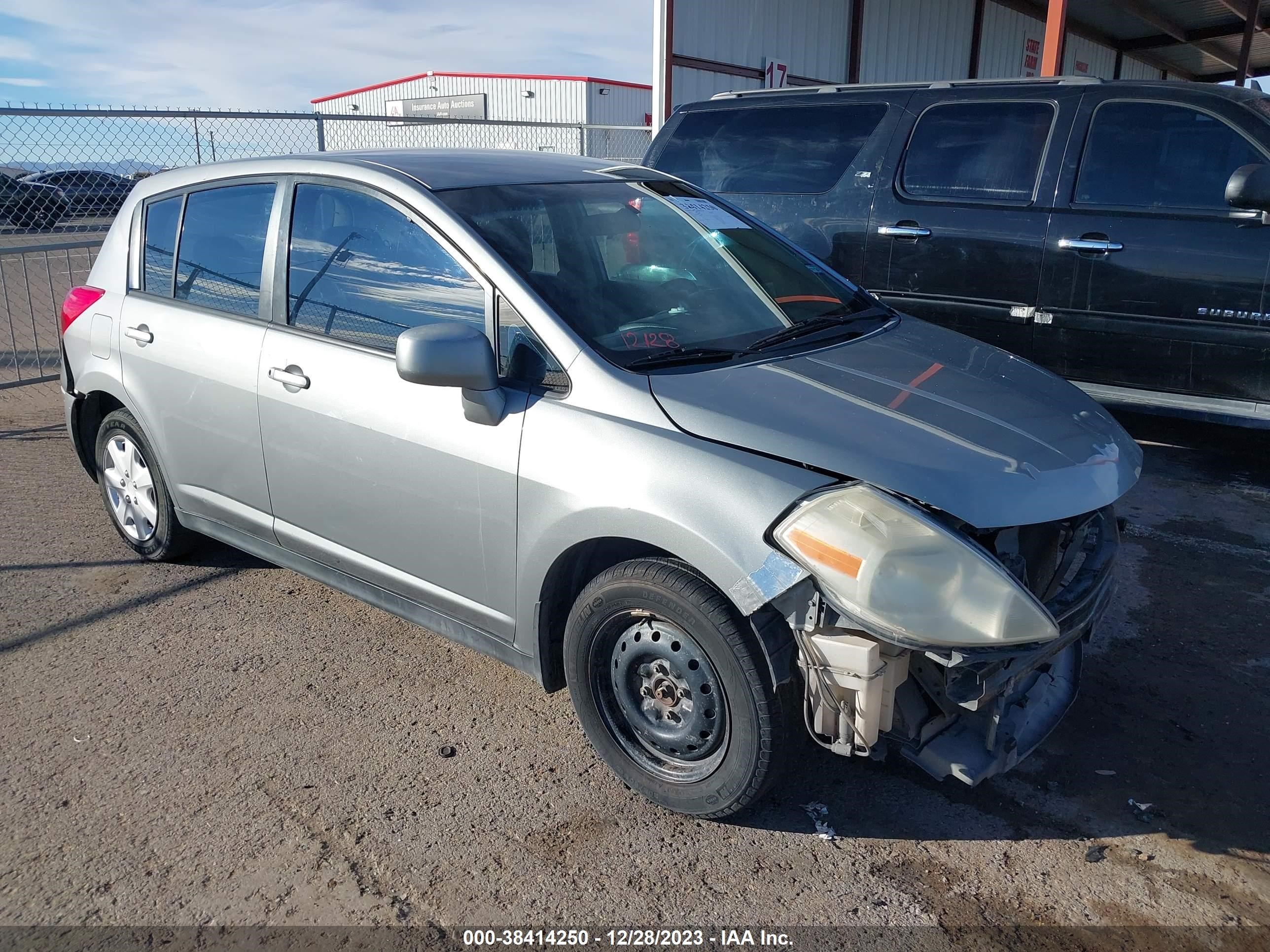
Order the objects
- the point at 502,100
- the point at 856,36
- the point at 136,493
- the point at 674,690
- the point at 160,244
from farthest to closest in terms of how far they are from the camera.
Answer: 1. the point at 502,100
2. the point at 856,36
3. the point at 136,493
4. the point at 160,244
5. the point at 674,690

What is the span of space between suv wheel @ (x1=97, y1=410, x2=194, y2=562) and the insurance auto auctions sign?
27029mm

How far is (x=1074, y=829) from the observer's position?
2879 millimetres

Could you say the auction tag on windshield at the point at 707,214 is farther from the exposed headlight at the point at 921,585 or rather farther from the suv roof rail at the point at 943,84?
the suv roof rail at the point at 943,84

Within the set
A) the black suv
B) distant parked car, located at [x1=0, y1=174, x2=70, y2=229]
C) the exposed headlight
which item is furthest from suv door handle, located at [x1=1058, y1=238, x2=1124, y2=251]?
distant parked car, located at [x1=0, y1=174, x2=70, y2=229]

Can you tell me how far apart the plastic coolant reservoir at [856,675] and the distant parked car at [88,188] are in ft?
29.9

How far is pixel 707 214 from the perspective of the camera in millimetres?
3916

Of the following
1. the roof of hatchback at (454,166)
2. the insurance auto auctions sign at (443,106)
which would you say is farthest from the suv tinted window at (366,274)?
the insurance auto auctions sign at (443,106)

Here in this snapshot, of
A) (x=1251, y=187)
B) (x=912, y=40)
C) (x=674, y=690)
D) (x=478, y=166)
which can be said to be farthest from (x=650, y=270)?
(x=912, y=40)

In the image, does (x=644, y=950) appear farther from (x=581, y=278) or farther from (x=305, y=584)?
(x=305, y=584)

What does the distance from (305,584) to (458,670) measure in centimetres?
117

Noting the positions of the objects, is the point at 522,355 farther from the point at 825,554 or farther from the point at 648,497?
the point at 825,554

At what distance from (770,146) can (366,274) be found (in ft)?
13.0

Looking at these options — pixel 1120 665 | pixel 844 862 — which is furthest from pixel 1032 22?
pixel 844 862

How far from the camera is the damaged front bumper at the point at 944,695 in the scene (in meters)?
2.46
